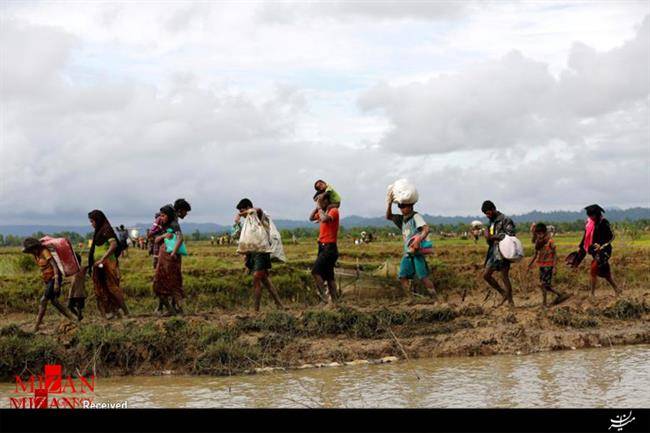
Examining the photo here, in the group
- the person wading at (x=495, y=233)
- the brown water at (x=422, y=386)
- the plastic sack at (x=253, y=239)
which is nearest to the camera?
the brown water at (x=422, y=386)

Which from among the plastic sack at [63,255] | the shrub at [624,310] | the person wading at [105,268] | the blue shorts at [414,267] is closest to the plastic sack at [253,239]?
the person wading at [105,268]

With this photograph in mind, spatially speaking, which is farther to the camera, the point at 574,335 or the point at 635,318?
the point at 635,318

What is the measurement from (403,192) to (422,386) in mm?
4010

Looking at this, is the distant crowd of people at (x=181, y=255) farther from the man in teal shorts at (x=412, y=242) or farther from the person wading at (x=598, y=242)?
the person wading at (x=598, y=242)

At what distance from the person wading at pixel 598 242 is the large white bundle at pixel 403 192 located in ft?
11.5

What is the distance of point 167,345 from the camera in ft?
34.5

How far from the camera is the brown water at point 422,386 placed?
28.2 feet

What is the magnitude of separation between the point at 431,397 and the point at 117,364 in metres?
4.07

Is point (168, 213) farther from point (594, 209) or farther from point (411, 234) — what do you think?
point (594, 209)

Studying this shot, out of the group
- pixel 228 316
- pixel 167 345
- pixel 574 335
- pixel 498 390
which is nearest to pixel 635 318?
pixel 574 335

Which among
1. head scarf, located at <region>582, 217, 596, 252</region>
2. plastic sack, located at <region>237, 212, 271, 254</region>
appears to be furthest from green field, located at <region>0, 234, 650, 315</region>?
head scarf, located at <region>582, 217, 596, 252</region>

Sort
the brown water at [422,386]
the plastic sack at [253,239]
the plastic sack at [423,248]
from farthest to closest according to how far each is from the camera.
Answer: the plastic sack at [423,248] → the plastic sack at [253,239] → the brown water at [422,386]

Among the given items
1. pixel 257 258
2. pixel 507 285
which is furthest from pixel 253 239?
pixel 507 285
